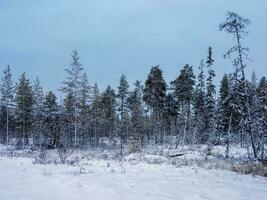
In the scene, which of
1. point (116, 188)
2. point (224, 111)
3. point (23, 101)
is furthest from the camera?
point (23, 101)

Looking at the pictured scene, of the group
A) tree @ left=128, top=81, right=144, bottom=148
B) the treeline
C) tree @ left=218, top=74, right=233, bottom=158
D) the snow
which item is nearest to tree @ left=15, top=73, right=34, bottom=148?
the treeline

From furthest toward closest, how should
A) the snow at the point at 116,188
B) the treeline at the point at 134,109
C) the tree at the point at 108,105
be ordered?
the tree at the point at 108,105, the treeline at the point at 134,109, the snow at the point at 116,188

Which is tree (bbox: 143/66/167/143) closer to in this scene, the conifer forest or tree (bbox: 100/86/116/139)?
the conifer forest

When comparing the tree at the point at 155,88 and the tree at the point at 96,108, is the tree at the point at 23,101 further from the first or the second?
the tree at the point at 155,88

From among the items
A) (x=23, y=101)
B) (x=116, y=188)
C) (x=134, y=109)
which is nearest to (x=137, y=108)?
(x=134, y=109)

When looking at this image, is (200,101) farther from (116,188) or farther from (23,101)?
(116,188)

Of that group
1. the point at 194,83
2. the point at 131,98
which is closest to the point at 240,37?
the point at 194,83

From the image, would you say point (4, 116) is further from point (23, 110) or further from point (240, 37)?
point (240, 37)

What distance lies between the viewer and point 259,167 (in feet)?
73.8

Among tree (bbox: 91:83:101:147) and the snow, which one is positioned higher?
tree (bbox: 91:83:101:147)

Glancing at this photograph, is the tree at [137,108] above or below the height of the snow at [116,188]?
above

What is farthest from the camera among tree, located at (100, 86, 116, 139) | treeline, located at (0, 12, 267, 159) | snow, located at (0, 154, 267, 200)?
→ tree, located at (100, 86, 116, 139)

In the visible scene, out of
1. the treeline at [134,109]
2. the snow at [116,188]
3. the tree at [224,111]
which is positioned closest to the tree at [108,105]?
the treeline at [134,109]

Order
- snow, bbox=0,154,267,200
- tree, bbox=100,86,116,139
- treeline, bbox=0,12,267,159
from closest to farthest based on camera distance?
1. snow, bbox=0,154,267,200
2. treeline, bbox=0,12,267,159
3. tree, bbox=100,86,116,139
